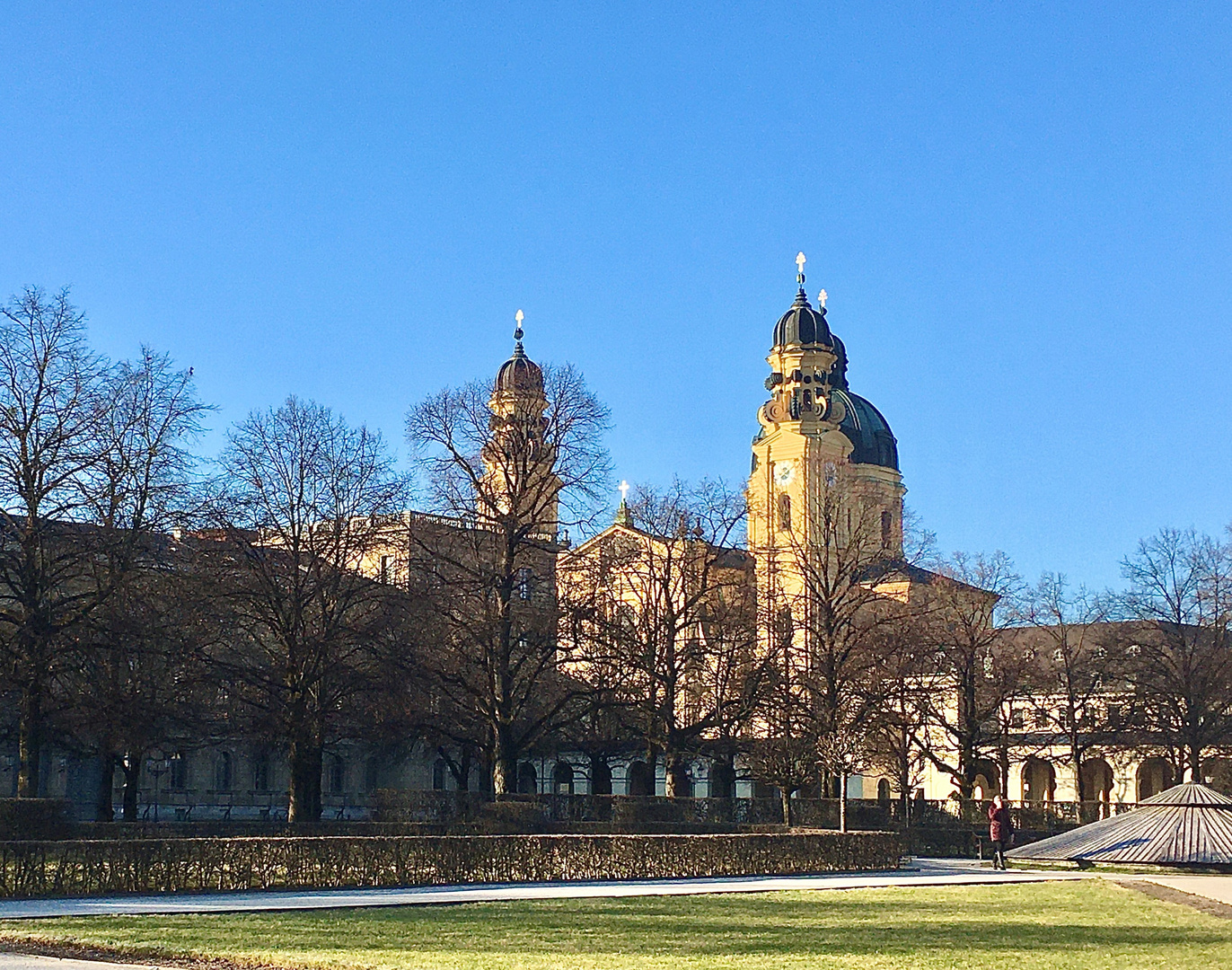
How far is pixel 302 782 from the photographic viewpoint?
4519cm

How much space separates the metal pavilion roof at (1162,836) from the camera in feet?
107

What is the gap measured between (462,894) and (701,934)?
798 centimetres

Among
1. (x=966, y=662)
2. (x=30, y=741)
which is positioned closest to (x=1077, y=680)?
(x=966, y=662)

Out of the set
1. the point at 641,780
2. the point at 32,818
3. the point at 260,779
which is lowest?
the point at 260,779

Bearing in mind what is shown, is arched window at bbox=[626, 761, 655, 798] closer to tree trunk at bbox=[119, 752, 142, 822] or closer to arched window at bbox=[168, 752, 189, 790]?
tree trunk at bbox=[119, 752, 142, 822]

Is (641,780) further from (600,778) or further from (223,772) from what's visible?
(223,772)

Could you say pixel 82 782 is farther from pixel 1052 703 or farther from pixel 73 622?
pixel 1052 703

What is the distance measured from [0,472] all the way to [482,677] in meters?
16.3

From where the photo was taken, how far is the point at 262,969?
16.3m

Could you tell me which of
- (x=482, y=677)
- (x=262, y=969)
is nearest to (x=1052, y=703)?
(x=482, y=677)

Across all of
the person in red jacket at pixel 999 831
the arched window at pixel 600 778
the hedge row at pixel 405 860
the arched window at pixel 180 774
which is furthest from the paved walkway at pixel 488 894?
→ the arched window at pixel 180 774

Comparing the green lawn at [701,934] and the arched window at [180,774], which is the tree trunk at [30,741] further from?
the arched window at [180,774]

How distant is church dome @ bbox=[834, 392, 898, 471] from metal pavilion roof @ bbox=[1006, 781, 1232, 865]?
2726 inches

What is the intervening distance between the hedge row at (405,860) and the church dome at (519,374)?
18.7 m
